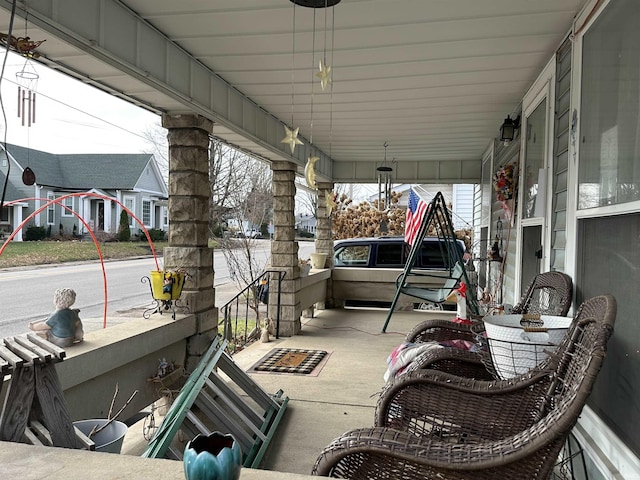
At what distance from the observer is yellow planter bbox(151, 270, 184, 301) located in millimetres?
3676

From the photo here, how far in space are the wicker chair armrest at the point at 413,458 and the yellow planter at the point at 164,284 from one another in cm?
242

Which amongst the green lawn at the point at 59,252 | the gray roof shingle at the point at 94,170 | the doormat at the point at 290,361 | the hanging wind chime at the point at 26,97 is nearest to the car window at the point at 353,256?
the doormat at the point at 290,361

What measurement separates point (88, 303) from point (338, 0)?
8218mm

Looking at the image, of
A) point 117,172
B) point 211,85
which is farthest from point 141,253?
point 211,85

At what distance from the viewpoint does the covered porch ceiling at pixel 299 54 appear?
2730 mm

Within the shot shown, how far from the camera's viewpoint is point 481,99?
4.67 meters

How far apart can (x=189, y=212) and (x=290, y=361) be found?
75.1 inches

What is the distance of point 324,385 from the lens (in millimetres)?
4191

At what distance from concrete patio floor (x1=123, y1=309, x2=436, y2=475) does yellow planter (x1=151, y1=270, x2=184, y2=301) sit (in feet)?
3.20

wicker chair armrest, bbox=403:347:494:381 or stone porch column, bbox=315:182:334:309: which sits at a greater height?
stone porch column, bbox=315:182:334:309

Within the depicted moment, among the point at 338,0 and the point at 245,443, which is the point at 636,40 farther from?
the point at 245,443

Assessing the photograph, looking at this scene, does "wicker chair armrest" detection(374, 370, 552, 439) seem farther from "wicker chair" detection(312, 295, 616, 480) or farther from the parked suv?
the parked suv

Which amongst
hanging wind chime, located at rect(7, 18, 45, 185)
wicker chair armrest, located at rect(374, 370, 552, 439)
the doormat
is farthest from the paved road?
wicker chair armrest, located at rect(374, 370, 552, 439)

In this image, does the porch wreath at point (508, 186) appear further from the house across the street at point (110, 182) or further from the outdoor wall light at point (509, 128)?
the house across the street at point (110, 182)
